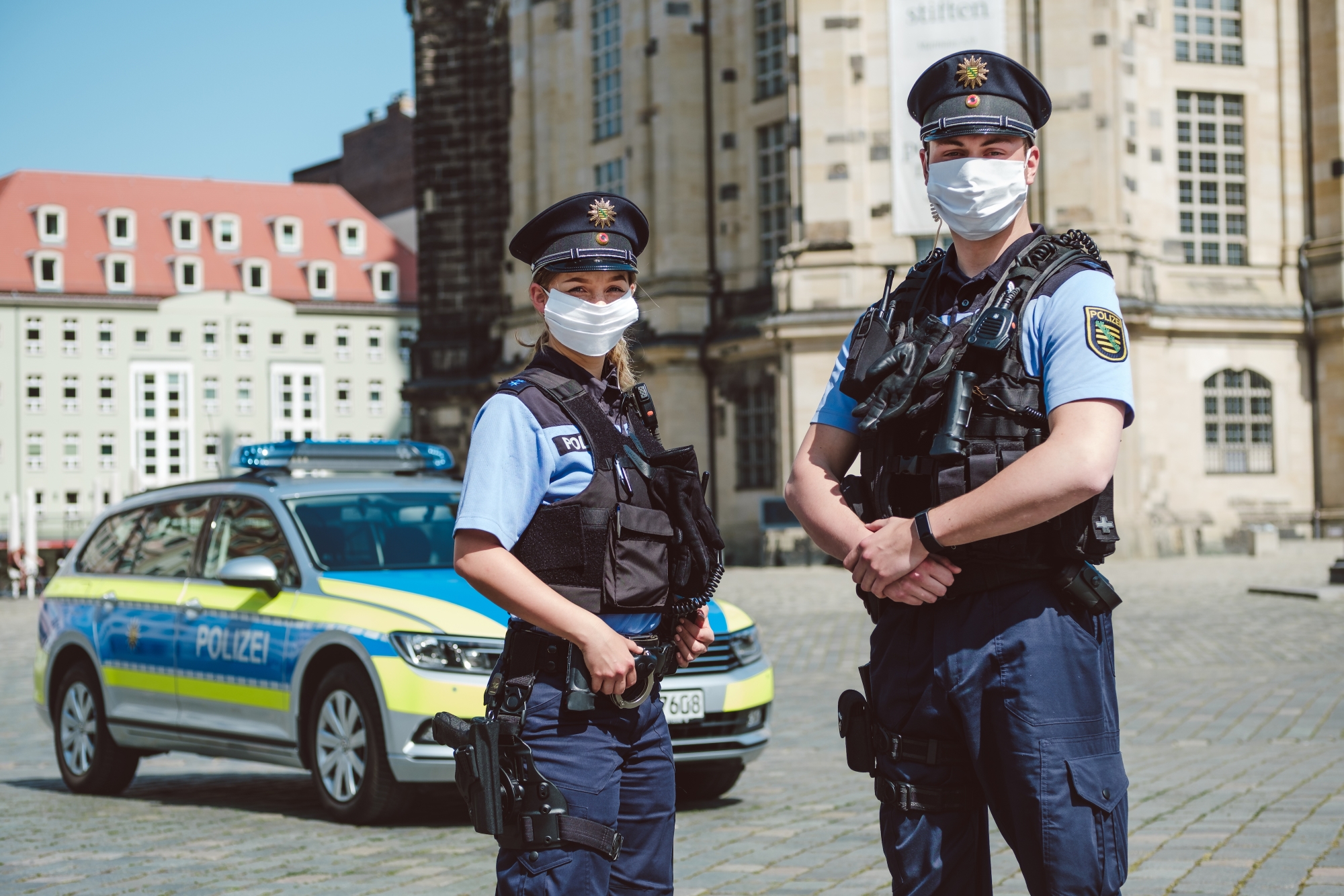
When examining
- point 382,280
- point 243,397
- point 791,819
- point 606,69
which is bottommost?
point 791,819

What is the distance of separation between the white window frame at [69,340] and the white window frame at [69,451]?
3534 mm

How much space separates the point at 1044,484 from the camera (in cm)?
298

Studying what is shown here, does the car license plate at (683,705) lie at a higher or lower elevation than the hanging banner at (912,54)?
lower

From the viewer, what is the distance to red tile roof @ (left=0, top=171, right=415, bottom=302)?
71.2 meters

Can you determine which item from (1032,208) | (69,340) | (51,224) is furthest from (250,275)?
(1032,208)

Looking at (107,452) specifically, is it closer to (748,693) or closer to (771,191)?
(771,191)

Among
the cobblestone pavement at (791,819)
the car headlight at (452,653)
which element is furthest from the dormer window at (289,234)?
the car headlight at (452,653)

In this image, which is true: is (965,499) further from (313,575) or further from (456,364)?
(456,364)

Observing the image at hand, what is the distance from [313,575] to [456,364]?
3749 centimetres

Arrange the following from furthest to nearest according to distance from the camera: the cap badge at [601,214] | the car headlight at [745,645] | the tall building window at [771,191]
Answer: the tall building window at [771,191]
the car headlight at [745,645]
the cap badge at [601,214]

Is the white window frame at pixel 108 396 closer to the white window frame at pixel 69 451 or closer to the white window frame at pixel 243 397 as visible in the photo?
the white window frame at pixel 69 451

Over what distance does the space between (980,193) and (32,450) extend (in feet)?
241

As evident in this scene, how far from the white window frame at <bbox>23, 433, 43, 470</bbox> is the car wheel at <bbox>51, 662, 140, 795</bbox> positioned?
6641cm

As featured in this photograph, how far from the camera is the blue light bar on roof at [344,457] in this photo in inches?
350
